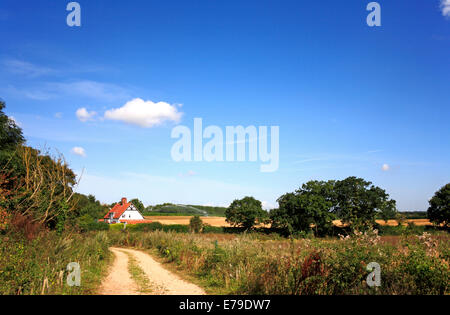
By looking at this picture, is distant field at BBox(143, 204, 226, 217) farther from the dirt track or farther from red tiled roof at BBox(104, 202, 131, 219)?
the dirt track

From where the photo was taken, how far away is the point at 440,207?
47.5 m

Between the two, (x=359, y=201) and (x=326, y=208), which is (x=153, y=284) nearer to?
(x=326, y=208)

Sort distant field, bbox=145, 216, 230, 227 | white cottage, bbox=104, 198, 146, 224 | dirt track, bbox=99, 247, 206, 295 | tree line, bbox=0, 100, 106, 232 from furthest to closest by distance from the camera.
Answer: white cottage, bbox=104, 198, 146, 224
distant field, bbox=145, 216, 230, 227
tree line, bbox=0, 100, 106, 232
dirt track, bbox=99, 247, 206, 295

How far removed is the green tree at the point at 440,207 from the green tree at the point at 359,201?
9.46m

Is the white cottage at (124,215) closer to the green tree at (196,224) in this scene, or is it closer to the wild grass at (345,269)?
the green tree at (196,224)

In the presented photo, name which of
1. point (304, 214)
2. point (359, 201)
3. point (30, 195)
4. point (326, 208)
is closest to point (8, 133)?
point (30, 195)

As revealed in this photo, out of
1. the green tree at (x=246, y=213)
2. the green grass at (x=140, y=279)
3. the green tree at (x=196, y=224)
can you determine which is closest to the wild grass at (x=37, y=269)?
the green grass at (x=140, y=279)

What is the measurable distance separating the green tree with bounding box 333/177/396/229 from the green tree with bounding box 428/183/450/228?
31.1 ft

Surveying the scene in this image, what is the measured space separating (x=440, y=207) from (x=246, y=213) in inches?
1302

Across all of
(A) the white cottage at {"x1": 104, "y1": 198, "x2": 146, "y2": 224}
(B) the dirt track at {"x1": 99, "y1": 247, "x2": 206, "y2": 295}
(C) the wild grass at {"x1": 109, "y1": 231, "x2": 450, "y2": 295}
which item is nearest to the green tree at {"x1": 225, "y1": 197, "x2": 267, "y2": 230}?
(A) the white cottage at {"x1": 104, "y1": 198, "x2": 146, "y2": 224}

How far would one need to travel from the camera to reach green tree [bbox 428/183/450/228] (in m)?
46.3

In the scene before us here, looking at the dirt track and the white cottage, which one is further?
the white cottage
